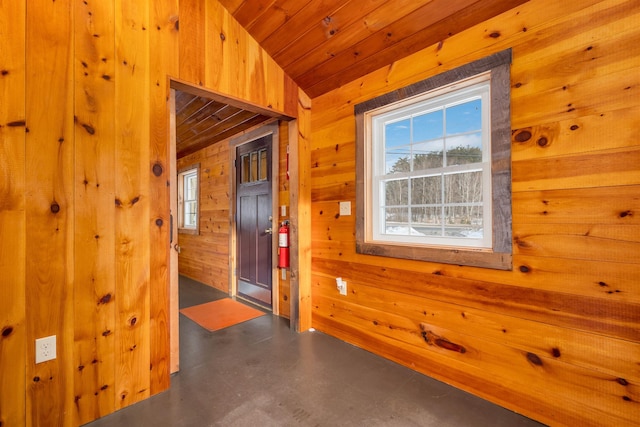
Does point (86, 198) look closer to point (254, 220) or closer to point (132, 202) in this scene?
point (132, 202)

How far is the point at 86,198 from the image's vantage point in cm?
162

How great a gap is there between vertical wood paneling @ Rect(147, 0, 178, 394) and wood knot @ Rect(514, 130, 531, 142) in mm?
2152

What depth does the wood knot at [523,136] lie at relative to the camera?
1.56 meters

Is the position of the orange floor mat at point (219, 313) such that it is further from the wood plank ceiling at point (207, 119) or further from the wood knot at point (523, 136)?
the wood knot at point (523, 136)

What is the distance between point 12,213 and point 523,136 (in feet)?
8.88

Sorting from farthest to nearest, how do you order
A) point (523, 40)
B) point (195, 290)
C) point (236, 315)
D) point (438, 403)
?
point (195, 290) → point (236, 315) → point (438, 403) → point (523, 40)

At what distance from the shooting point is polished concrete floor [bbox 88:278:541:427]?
1.58m

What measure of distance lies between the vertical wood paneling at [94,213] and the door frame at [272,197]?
68.9 inches

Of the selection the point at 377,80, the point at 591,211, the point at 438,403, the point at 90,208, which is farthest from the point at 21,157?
the point at 591,211

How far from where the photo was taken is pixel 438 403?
170 cm

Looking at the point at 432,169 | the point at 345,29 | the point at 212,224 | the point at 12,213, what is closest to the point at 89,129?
the point at 12,213

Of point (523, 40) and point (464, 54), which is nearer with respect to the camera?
point (523, 40)

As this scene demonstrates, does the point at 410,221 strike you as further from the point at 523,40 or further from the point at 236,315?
the point at 236,315

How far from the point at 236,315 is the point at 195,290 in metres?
1.38
